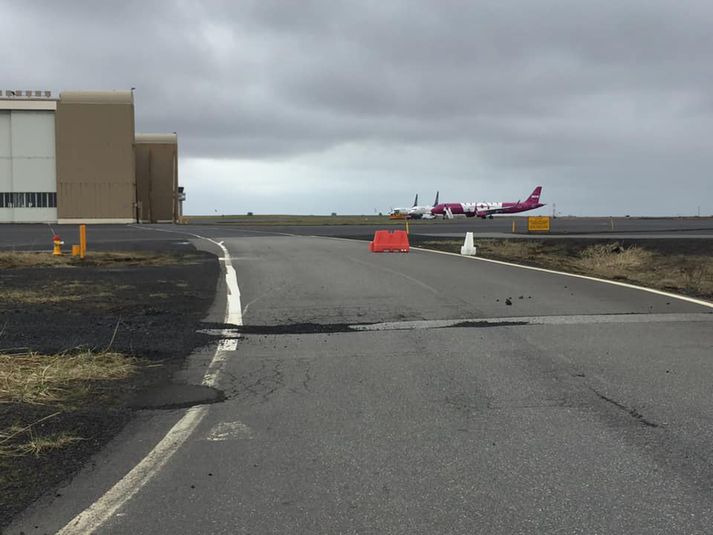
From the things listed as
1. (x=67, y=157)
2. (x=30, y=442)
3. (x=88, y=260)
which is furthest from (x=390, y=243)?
(x=67, y=157)

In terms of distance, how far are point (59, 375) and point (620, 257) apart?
20.1 metres

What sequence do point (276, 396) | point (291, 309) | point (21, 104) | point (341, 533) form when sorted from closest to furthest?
point (341, 533), point (276, 396), point (291, 309), point (21, 104)

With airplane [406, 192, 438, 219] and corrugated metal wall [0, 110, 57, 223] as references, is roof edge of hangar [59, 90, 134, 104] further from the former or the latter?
airplane [406, 192, 438, 219]

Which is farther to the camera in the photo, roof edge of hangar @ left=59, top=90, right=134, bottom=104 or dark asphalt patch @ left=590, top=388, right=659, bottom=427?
roof edge of hangar @ left=59, top=90, right=134, bottom=104

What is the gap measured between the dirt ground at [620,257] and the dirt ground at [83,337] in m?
10.3

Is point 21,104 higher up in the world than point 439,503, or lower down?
higher up

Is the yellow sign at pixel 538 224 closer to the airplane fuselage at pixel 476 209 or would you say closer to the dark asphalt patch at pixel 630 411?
the dark asphalt patch at pixel 630 411

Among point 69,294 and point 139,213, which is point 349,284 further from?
point 139,213

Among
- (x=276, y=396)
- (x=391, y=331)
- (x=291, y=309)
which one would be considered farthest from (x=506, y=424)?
(x=291, y=309)

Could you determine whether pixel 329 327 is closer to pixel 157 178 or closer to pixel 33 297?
pixel 33 297

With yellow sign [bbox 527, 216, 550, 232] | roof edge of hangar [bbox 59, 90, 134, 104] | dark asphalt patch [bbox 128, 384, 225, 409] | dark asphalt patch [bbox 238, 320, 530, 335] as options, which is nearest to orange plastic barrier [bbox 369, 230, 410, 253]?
dark asphalt patch [bbox 238, 320, 530, 335]

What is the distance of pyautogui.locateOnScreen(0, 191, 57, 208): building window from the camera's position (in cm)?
6588

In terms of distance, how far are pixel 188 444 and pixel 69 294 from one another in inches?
337

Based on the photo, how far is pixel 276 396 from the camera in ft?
18.7
